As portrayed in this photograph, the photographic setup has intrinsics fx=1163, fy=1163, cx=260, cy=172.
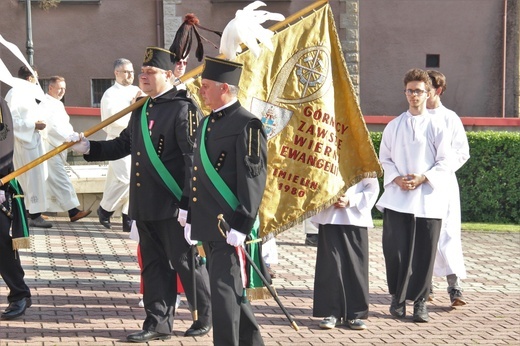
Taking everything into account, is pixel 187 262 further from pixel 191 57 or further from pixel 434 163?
pixel 191 57

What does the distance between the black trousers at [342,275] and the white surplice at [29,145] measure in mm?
5220

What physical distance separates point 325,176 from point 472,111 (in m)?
16.6

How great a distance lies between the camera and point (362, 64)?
80.1 ft

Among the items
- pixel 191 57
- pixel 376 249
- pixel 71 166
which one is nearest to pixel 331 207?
pixel 376 249

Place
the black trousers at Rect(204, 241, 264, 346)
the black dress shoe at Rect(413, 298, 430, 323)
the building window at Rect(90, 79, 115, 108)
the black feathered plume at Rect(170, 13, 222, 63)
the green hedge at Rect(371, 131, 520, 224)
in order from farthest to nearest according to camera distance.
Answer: the building window at Rect(90, 79, 115, 108), the green hedge at Rect(371, 131, 520, 224), the black dress shoe at Rect(413, 298, 430, 323), the black feathered plume at Rect(170, 13, 222, 63), the black trousers at Rect(204, 241, 264, 346)

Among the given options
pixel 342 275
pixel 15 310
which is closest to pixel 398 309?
pixel 342 275

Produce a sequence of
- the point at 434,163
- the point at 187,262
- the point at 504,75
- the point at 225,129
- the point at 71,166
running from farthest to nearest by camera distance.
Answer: the point at 504,75
the point at 71,166
the point at 434,163
the point at 187,262
the point at 225,129

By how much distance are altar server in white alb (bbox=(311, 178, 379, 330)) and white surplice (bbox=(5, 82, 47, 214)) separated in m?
5.20

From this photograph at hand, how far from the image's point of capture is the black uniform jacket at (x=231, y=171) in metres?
6.80

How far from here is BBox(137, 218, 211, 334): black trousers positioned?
800 cm

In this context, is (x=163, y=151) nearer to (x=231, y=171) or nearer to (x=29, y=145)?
(x=231, y=171)

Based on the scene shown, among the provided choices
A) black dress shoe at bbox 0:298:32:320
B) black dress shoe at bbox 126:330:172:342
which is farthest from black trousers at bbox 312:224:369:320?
black dress shoe at bbox 0:298:32:320

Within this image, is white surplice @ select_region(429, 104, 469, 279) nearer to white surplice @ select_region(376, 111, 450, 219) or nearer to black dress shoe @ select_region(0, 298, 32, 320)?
white surplice @ select_region(376, 111, 450, 219)

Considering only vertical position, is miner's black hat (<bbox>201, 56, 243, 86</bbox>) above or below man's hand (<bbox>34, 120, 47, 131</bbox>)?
above
